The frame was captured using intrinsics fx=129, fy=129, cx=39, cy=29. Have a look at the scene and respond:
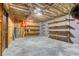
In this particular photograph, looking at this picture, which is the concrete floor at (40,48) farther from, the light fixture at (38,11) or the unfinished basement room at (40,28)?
the light fixture at (38,11)

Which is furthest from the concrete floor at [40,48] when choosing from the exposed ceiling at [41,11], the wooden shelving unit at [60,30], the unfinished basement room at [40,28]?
the exposed ceiling at [41,11]

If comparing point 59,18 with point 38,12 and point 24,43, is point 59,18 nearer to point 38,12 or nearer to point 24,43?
point 38,12

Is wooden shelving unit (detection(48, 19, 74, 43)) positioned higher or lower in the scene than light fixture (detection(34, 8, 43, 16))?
lower

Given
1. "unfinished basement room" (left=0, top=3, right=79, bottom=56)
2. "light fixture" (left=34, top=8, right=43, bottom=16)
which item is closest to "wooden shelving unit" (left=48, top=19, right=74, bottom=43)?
"unfinished basement room" (left=0, top=3, right=79, bottom=56)

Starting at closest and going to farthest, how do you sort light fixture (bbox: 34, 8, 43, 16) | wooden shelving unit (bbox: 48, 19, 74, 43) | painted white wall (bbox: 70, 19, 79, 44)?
light fixture (bbox: 34, 8, 43, 16) → wooden shelving unit (bbox: 48, 19, 74, 43) → painted white wall (bbox: 70, 19, 79, 44)

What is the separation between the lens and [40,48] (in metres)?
3.71

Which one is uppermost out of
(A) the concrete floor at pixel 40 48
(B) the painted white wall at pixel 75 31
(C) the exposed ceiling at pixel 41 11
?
(C) the exposed ceiling at pixel 41 11

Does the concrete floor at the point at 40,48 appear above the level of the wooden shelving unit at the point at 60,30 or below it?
below

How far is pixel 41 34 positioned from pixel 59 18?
70 cm

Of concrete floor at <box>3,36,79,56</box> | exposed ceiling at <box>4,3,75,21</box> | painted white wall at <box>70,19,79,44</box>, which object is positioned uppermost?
exposed ceiling at <box>4,3,75,21</box>

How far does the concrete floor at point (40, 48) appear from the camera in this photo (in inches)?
136

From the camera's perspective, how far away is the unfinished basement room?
3.48 m

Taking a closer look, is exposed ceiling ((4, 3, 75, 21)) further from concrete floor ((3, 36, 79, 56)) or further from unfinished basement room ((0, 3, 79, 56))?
concrete floor ((3, 36, 79, 56))

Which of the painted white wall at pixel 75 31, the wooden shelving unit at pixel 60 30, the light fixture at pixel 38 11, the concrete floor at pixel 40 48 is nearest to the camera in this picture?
the concrete floor at pixel 40 48
